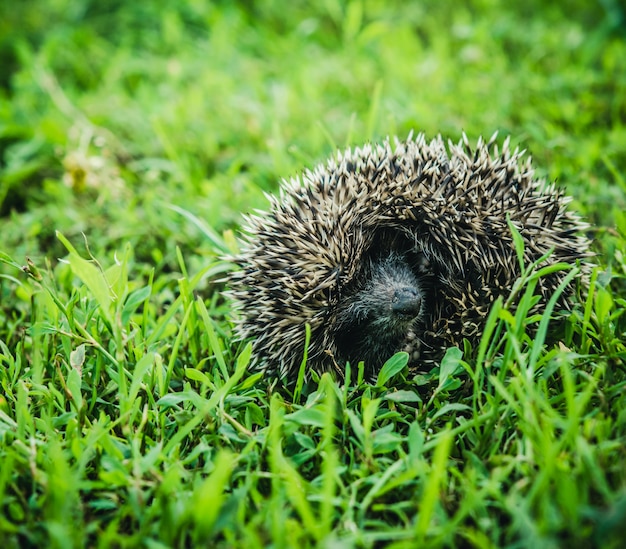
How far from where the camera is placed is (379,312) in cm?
314

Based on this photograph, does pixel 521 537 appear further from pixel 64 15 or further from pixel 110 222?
pixel 64 15

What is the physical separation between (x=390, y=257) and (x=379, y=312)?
1.23 feet

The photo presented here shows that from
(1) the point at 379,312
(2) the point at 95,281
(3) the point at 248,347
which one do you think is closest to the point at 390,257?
(1) the point at 379,312

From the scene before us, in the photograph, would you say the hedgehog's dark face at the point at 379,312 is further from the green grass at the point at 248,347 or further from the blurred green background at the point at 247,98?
the blurred green background at the point at 247,98

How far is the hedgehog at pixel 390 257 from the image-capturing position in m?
3.10

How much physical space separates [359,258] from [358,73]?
11.7 feet

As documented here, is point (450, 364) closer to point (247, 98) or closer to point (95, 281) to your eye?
point (95, 281)

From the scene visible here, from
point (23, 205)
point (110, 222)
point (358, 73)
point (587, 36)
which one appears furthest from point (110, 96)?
point (587, 36)

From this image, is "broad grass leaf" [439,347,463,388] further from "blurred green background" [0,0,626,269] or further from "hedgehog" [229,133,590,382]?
"blurred green background" [0,0,626,269]

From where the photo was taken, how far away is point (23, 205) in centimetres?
515

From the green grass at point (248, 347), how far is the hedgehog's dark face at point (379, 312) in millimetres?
249

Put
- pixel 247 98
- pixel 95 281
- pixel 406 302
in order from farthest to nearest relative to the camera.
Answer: pixel 247 98 < pixel 406 302 < pixel 95 281

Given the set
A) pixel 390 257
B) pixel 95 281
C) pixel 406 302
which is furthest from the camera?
pixel 390 257

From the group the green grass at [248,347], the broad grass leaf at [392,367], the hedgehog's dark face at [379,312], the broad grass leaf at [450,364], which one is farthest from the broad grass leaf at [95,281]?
the broad grass leaf at [450,364]
